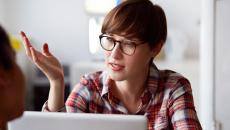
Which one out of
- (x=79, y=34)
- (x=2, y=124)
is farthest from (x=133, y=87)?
(x=79, y=34)

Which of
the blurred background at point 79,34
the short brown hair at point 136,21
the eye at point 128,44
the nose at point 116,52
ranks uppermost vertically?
the short brown hair at point 136,21

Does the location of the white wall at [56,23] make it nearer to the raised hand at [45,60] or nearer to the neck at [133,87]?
the neck at [133,87]

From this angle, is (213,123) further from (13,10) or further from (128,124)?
(13,10)

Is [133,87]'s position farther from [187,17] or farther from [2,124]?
[187,17]

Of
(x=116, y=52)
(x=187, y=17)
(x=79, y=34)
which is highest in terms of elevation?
(x=116, y=52)

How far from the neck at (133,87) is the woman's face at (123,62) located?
0.18ft

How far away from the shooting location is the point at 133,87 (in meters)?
1.24

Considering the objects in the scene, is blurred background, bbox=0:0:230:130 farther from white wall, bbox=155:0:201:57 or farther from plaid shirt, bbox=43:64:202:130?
plaid shirt, bbox=43:64:202:130

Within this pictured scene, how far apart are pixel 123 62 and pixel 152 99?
166mm

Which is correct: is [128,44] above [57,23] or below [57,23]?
above

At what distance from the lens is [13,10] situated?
364cm

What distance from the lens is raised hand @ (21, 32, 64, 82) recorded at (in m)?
1.03

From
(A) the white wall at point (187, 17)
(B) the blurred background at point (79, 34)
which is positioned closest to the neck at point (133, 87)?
(B) the blurred background at point (79, 34)

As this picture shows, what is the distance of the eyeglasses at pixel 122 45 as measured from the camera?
112cm
